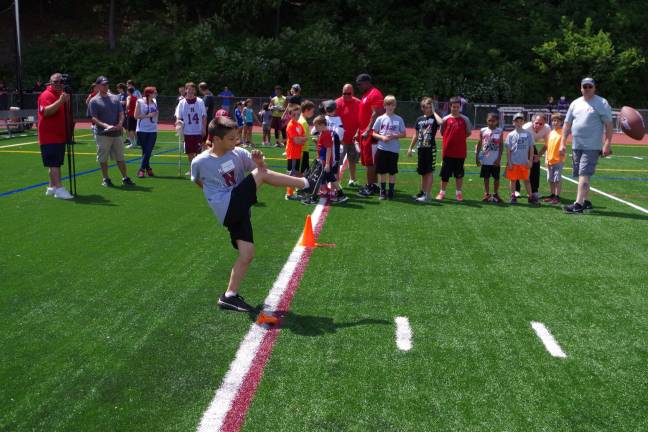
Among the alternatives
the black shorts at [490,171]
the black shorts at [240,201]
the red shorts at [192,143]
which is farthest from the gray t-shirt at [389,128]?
the black shorts at [240,201]

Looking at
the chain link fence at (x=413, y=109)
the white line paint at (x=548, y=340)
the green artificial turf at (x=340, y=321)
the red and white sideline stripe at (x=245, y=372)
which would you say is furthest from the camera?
the chain link fence at (x=413, y=109)

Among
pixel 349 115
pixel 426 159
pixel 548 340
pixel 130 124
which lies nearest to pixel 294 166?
pixel 349 115

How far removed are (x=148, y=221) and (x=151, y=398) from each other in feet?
18.8

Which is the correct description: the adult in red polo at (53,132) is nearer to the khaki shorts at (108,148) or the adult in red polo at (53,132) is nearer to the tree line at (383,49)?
the khaki shorts at (108,148)

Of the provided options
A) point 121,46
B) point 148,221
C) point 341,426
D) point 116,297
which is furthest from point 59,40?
point 341,426

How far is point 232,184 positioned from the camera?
5.97m

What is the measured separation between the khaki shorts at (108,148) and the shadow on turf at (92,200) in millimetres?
1327

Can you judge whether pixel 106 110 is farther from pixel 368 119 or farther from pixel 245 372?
pixel 245 372

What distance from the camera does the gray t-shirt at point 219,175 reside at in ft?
19.4

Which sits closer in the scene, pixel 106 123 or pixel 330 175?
pixel 330 175

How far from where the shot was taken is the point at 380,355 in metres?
5.06

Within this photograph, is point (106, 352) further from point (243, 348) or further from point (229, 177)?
point (229, 177)

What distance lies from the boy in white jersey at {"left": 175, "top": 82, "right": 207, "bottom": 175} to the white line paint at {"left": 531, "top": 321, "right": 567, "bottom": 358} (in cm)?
931

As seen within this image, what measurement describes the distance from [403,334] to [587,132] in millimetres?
6898
